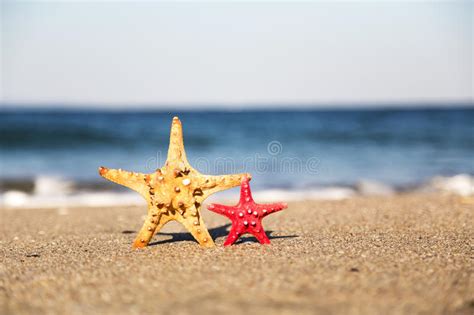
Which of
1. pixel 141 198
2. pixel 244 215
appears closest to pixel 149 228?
pixel 244 215

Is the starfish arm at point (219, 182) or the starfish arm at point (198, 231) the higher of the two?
the starfish arm at point (219, 182)

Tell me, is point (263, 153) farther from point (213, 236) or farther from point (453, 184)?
point (213, 236)

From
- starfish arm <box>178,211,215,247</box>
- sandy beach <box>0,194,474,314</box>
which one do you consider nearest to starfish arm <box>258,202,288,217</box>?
sandy beach <box>0,194,474,314</box>

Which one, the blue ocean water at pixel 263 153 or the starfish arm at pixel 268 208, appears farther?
the blue ocean water at pixel 263 153

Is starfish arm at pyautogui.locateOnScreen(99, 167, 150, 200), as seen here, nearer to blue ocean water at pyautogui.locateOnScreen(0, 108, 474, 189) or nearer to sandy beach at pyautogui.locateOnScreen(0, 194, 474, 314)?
sandy beach at pyautogui.locateOnScreen(0, 194, 474, 314)

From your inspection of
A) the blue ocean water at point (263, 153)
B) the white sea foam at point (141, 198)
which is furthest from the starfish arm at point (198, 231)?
the blue ocean water at point (263, 153)

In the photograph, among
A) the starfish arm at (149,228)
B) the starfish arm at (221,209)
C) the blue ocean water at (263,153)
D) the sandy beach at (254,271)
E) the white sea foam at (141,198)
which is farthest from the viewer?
the blue ocean water at (263,153)

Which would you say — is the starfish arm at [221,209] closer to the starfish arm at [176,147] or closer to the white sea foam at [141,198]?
the starfish arm at [176,147]
